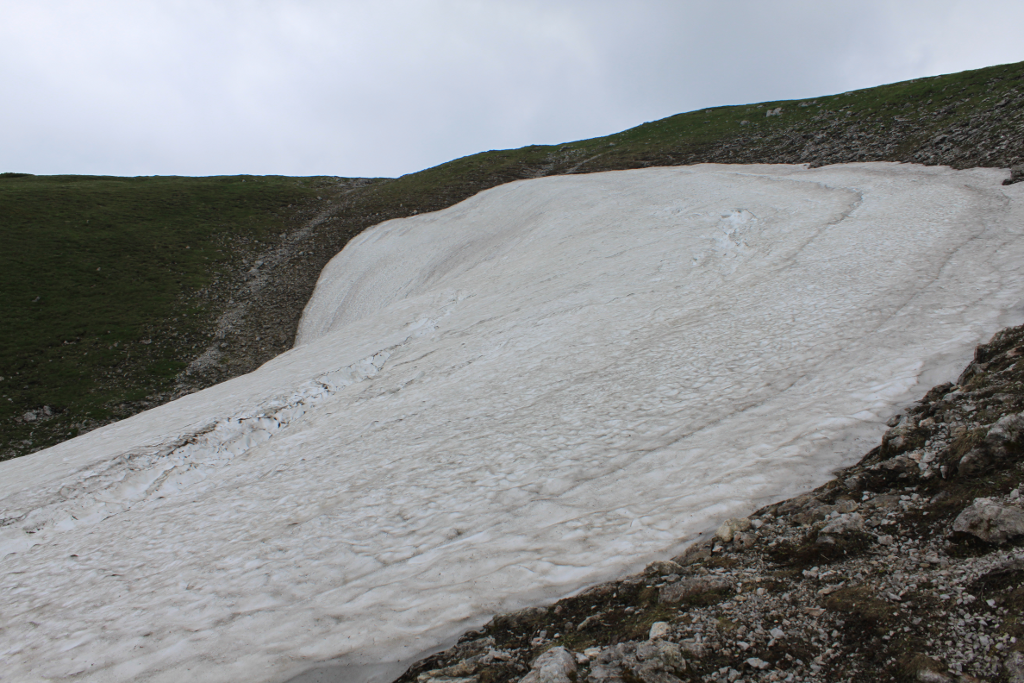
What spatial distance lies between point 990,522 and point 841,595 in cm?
144

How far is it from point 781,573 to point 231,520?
378 inches

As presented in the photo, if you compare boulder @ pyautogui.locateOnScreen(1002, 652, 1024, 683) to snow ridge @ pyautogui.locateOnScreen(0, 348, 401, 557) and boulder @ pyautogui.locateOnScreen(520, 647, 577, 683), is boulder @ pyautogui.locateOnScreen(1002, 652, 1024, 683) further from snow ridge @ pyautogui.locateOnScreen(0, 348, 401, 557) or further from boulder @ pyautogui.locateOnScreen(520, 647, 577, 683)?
snow ridge @ pyautogui.locateOnScreen(0, 348, 401, 557)

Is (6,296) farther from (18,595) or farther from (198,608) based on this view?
(198,608)

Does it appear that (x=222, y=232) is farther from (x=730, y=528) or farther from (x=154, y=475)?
(x=730, y=528)

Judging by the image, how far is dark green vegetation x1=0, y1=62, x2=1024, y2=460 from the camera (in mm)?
28578

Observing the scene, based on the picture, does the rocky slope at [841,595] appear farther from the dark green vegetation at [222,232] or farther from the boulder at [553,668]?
the dark green vegetation at [222,232]

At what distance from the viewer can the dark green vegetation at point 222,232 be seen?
93.8 feet

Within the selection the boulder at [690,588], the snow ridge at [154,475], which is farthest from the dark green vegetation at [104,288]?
the boulder at [690,588]

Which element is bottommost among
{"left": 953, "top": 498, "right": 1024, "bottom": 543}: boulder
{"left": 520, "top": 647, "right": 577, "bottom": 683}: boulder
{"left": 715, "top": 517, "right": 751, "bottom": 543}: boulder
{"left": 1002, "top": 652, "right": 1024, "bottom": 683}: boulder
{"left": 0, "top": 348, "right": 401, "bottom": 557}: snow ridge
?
{"left": 520, "top": 647, "right": 577, "bottom": 683}: boulder

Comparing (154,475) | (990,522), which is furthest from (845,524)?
(154,475)

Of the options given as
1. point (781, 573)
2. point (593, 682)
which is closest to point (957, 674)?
point (781, 573)

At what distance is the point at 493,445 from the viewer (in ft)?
37.2

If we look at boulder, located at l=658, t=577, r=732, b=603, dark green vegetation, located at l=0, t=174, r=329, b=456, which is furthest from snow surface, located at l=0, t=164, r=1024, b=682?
dark green vegetation, located at l=0, t=174, r=329, b=456

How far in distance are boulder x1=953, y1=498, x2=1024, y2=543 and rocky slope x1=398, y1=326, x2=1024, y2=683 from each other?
0.01 m
